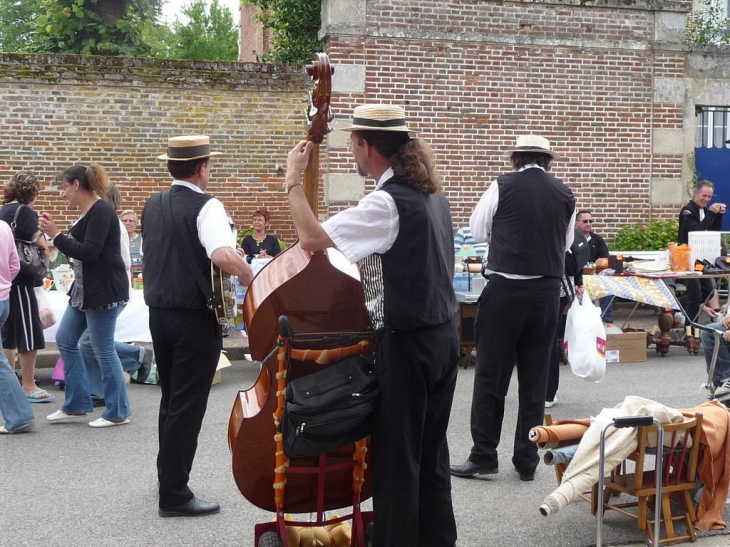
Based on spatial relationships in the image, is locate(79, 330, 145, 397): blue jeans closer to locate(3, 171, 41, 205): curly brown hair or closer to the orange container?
locate(3, 171, 41, 205): curly brown hair

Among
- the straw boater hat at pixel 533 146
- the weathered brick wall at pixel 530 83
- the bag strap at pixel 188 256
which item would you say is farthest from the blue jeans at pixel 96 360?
the weathered brick wall at pixel 530 83

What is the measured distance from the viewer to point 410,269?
11.1 ft

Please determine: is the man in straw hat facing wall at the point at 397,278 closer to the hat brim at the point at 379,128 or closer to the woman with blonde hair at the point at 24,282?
the hat brim at the point at 379,128

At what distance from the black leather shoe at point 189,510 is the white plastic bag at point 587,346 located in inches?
125

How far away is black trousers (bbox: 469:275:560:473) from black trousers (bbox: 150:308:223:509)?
154cm

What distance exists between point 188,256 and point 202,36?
35.8m

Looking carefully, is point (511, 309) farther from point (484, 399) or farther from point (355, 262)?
point (355, 262)

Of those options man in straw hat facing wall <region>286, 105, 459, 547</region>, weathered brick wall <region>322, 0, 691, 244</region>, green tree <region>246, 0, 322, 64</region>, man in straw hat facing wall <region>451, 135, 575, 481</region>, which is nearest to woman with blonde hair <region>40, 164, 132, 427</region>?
man in straw hat facing wall <region>451, 135, 575, 481</region>

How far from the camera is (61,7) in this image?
1526 cm

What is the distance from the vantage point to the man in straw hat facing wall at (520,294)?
5004mm

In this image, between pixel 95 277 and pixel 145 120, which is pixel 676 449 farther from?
pixel 145 120

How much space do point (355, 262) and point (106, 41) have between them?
13126 millimetres

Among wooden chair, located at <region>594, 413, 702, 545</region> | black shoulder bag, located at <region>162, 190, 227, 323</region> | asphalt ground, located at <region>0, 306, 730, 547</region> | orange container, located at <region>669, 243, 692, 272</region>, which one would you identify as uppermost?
black shoulder bag, located at <region>162, 190, 227, 323</region>

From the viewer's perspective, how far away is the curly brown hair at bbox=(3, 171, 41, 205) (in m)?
6.92
